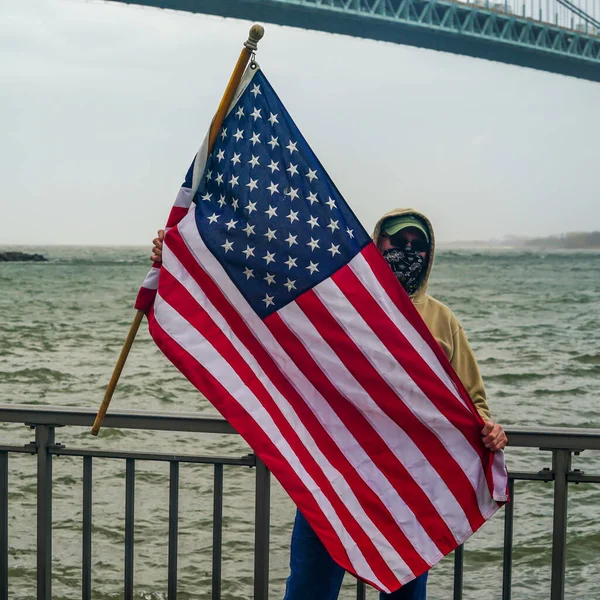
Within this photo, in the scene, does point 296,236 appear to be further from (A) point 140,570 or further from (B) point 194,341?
(A) point 140,570

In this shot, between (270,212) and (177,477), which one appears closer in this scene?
(270,212)

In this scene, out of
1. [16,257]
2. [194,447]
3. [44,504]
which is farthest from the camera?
[16,257]

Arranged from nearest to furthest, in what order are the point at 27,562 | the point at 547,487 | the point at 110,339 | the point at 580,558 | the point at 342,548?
the point at 342,548
the point at 27,562
the point at 580,558
the point at 547,487
the point at 110,339

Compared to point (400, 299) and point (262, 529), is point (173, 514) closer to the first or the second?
point (262, 529)

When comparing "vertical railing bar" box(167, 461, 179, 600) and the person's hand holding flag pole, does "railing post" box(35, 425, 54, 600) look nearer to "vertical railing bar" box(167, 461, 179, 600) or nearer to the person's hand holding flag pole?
"vertical railing bar" box(167, 461, 179, 600)

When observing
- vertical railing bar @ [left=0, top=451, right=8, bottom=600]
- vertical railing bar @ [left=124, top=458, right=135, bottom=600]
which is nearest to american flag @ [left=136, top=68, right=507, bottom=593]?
vertical railing bar @ [left=124, top=458, right=135, bottom=600]

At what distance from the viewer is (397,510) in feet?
7.64

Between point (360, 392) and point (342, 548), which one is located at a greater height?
point (360, 392)

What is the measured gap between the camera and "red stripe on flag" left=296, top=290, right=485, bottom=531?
2322 millimetres

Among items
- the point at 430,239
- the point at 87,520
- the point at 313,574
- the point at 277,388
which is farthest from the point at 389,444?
the point at 87,520

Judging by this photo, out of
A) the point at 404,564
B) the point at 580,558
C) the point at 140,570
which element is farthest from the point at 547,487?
the point at 404,564

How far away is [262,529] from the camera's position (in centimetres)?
273

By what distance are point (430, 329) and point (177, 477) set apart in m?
0.96

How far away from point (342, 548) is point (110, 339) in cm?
2919
